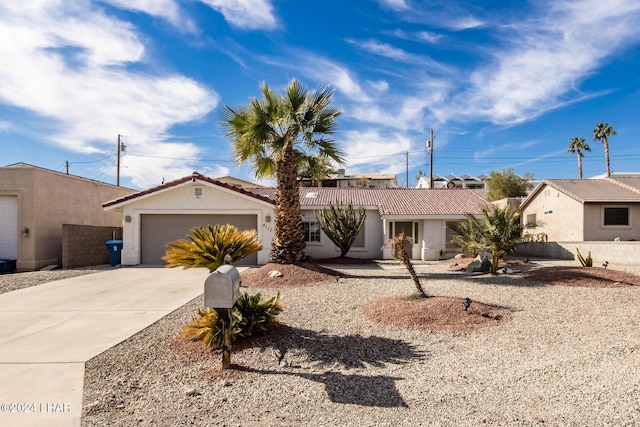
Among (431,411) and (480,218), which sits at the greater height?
(480,218)

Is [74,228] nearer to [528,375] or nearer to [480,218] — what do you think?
[528,375]

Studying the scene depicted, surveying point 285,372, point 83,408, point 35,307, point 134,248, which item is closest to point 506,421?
point 285,372

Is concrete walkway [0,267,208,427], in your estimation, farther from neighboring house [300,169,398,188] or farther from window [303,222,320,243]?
neighboring house [300,169,398,188]

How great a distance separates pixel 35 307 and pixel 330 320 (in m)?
6.57

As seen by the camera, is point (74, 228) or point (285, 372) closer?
point (285, 372)

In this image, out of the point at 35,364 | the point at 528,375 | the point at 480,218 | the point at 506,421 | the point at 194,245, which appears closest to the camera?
the point at 506,421

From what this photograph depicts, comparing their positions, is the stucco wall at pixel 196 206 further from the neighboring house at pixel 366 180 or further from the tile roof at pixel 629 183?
the neighboring house at pixel 366 180

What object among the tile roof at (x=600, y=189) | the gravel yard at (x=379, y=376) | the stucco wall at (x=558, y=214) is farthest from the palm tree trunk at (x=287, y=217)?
the tile roof at (x=600, y=189)

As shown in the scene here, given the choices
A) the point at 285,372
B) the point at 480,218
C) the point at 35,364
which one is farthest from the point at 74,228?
the point at 480,218

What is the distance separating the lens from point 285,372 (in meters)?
4.61

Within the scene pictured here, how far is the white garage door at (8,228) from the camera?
14906 mm

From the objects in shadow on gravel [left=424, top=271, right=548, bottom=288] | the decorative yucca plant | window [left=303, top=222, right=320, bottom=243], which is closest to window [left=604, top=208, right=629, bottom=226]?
shadow on gravel [left=424, top=271, right=548, bottom=288]

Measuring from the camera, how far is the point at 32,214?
48.4 feet

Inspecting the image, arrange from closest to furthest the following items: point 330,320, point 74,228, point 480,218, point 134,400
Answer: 1. point 134,400
2. point 330,320
3. point 74,228
4. point 480,218
